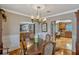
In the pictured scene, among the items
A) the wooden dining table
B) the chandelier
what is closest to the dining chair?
the wooden dining table

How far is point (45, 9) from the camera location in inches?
79.7

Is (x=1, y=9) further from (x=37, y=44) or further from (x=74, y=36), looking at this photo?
(x=74, y=36)

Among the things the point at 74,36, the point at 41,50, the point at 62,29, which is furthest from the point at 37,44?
the point at 74,36

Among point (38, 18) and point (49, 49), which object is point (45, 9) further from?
point (49, 49)

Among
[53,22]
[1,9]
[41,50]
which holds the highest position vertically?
[1,9]

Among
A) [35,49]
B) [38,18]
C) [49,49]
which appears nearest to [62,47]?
[49,49]

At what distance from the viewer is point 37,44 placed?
208 centimetres

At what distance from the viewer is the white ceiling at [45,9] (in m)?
2.00

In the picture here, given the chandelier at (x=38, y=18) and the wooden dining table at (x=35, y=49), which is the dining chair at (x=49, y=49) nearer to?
the wooden dining table at (x=35, y=49)

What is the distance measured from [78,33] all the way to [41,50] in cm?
72

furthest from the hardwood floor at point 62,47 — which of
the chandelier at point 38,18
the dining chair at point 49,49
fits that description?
the chandelier at point 38,18

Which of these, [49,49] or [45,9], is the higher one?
[45,9]

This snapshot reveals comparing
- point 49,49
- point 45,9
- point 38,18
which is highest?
point 45,9

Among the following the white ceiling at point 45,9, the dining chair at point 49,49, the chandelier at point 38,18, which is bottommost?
the dining chair at point 49,49
